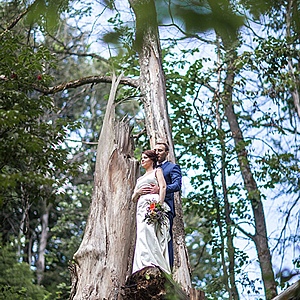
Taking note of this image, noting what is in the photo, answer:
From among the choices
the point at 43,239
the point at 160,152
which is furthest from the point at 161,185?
the point at 43,239

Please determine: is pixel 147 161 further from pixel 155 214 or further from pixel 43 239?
pixel 43 239

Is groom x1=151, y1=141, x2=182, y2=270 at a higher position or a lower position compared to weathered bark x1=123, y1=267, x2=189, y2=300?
higher

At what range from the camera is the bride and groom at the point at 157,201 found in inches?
267

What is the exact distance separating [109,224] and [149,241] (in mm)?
863

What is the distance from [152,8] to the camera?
2043 millimetres

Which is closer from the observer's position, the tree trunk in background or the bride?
the bride

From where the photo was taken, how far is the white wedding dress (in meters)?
6.72

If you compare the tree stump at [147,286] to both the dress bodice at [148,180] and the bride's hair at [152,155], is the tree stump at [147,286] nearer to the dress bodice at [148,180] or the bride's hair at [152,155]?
the dress bodice at [148,180]

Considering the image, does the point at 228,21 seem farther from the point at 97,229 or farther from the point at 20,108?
the point at 97,229

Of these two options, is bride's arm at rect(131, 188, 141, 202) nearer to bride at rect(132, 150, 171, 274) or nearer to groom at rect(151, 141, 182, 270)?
bride at rect(132, 150, 171, 274)

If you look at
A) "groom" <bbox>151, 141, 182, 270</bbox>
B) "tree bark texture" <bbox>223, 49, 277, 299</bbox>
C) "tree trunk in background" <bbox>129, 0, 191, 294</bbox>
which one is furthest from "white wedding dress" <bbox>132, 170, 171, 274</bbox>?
"tree bark texture" <bbox>223, 49, 277, 299</bbox>

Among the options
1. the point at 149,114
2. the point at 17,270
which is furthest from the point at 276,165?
the point at 17,270

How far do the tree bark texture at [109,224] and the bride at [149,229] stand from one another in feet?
1.37

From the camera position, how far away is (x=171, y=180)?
7.59 m
